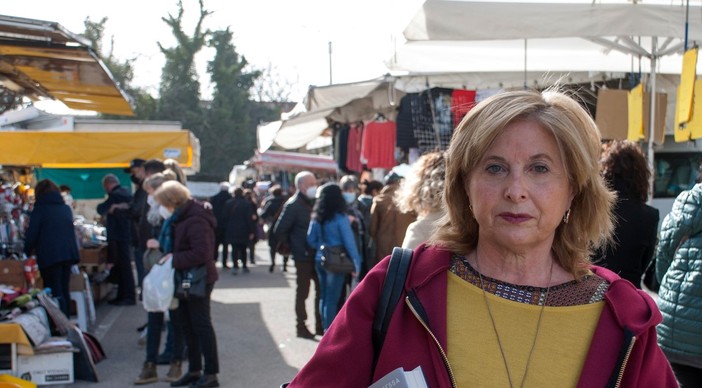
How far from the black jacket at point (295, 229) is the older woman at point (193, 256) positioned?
212cm

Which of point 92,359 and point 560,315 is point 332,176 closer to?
point 92,359

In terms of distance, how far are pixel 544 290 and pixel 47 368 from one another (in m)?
6.08

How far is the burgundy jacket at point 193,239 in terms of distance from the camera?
6816mm

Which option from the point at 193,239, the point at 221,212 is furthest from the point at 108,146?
the point at 193,239

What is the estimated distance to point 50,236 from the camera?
9125mm

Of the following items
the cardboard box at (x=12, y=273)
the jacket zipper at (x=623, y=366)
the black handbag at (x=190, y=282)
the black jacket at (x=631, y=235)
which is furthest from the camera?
the cardboard box at (x=12, y=273)

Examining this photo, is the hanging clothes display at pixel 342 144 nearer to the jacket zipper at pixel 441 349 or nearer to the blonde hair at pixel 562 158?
the blonde hair at pixel 562 158

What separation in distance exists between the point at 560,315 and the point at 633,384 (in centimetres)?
23

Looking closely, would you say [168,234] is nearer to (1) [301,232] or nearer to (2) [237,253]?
(1) [301,232]

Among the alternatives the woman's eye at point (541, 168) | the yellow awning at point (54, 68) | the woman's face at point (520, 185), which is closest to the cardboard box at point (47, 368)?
the yellow awning at point (54, 68)

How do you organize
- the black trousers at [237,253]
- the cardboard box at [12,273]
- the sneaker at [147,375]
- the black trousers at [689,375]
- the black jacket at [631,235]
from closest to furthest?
the black trousers at [689,375]
the black jacket at [631,235]
the sneaker at [147,375]
the cardboard box at [12,273]
the black trousers at [237,253]

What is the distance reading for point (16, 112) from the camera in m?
13.4

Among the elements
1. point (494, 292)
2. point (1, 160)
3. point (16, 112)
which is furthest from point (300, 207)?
point (494, 292)

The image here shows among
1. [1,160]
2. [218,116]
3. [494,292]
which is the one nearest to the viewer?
[494,292]
